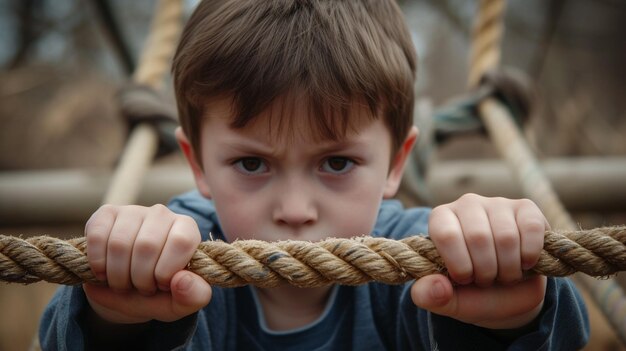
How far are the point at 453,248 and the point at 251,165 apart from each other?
9.7 inches

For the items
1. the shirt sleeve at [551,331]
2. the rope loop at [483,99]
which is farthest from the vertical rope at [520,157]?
the shirt sleeve at [551,331]

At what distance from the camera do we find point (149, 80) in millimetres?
1347

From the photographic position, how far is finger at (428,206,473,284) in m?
0.44

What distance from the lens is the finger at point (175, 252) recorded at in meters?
0.44

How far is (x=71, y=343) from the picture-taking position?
20.6 inches

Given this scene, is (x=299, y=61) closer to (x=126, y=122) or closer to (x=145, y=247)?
(x=145, y=247)

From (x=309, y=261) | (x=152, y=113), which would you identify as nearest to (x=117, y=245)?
(x=309, y=261)

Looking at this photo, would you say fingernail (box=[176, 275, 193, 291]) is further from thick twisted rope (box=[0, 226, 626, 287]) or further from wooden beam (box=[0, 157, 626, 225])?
wooden beam (box=[0, 157, 626, 225])

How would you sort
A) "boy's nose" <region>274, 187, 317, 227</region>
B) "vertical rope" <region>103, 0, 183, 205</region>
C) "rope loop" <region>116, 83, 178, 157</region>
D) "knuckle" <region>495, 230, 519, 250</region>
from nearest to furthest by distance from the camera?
"knuckle" <region>495, 230, 519, 250</region> < "boy's nose" <region>274, 187, 317, 227</region> < "vertical rope" <region>103, 0, 183, 205</region> < "rope loop" <region>116, 83, 178, 157</region>

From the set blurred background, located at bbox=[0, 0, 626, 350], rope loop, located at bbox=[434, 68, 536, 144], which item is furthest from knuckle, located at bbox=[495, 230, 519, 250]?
rope loop, located at bbox=[434, 68, 536, 144]

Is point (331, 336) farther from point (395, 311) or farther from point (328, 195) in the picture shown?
point (328, 195)

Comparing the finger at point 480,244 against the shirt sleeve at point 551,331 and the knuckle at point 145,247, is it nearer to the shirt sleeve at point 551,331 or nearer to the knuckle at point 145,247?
the shirt sleeve at point 551,331

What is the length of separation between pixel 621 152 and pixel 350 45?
1657mm

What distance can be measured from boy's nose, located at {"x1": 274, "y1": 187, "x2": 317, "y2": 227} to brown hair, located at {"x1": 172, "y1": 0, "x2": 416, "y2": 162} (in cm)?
7
